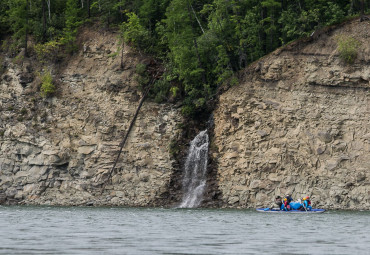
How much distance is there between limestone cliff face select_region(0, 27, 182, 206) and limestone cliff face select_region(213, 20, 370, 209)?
545 centimetres

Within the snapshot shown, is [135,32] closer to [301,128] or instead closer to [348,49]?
[301,128]

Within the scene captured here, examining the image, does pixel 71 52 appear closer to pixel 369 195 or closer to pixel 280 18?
pixel 280 18

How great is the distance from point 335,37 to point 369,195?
39.0ft

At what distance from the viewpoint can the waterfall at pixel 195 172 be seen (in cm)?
5192

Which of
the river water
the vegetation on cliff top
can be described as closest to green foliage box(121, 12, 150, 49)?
the vegetation on cliff top

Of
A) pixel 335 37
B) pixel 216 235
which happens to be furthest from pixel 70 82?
pixel 216 235

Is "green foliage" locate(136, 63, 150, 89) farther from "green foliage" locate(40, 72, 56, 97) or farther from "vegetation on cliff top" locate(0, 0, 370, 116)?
"green foliage" locate(40, 72, 56, 97)

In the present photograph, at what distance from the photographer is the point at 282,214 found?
43.9 metres

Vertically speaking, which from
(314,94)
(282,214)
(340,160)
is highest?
(314,94)

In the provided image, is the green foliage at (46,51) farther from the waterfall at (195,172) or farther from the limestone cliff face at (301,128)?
the limestone cliff face at (301,128)

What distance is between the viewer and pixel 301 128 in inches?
1966

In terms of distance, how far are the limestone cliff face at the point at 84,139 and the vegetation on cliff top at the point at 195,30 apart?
2.38 meters

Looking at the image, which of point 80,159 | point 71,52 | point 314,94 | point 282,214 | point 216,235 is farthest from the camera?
point 71,52

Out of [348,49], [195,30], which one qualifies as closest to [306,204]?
[348,49]
